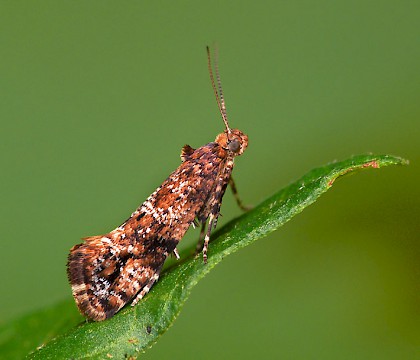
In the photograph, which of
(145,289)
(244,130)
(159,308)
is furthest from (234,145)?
(244,130)

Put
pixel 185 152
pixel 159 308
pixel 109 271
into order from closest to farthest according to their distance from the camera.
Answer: pixel 159 308, pixel 109 271, pixel 185 152

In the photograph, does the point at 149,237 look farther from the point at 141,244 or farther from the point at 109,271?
the point at 109,271

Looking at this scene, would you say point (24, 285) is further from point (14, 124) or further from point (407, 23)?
point (407, 23)

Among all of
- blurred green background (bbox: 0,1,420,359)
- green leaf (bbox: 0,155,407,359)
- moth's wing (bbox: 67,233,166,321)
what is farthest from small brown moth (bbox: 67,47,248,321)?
blurred green background (bbox: 0,1,420,359)

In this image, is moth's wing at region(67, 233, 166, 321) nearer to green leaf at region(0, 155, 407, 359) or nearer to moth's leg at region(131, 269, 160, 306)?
moth's leg at region(131, 269, 160, 306)

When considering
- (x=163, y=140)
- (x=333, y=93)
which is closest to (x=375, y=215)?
(x=333, y=93)

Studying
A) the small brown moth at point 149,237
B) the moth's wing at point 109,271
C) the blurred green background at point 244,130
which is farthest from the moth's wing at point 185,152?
the blurred green background at point 244,130
